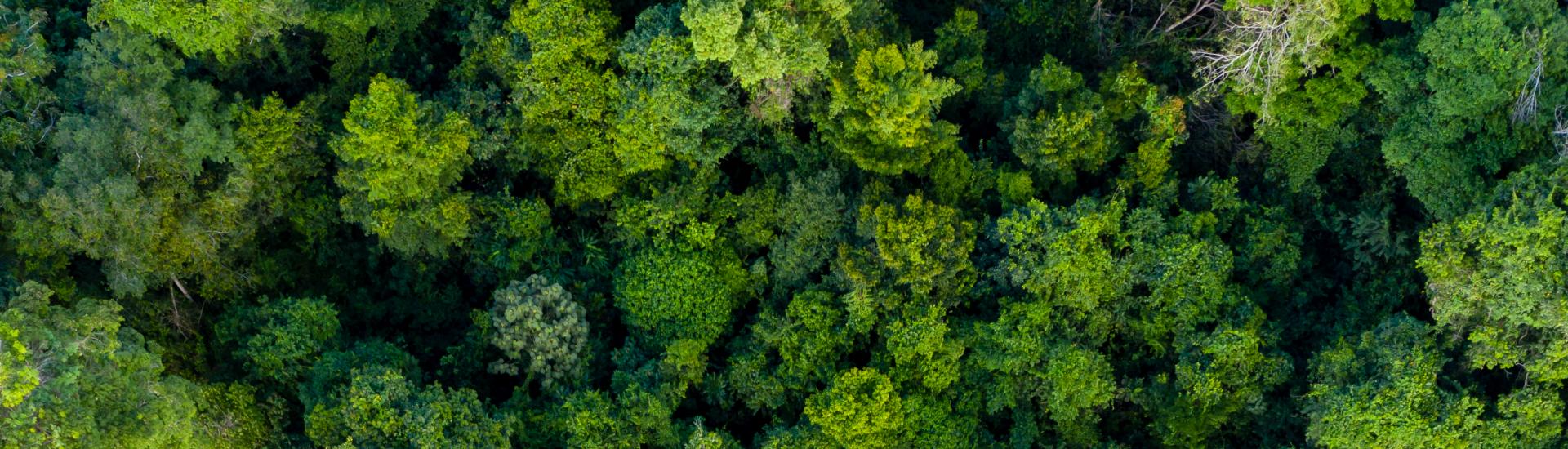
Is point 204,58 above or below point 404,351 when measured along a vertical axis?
above

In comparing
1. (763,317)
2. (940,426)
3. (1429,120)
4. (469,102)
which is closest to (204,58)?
(469,102)

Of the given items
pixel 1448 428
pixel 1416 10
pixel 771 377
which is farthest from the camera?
pixel 771 377

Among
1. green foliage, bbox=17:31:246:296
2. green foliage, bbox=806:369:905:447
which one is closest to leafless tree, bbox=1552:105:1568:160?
green foliage, bbox=806:369:905:447

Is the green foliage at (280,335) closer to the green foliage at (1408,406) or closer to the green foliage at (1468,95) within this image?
the green foliage at (1408,406)

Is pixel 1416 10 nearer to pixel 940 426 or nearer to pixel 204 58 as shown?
pixel 940 426

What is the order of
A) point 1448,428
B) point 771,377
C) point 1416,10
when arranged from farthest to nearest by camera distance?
1. point 771,377
2. point 1416,10
3. point 1448,428

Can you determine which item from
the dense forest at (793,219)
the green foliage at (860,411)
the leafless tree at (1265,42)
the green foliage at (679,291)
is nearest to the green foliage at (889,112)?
the dense forest at (793,219)

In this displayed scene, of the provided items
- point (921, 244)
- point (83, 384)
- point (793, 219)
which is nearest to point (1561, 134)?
point (921, 244)

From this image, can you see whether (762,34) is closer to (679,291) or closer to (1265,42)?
(679,291)
